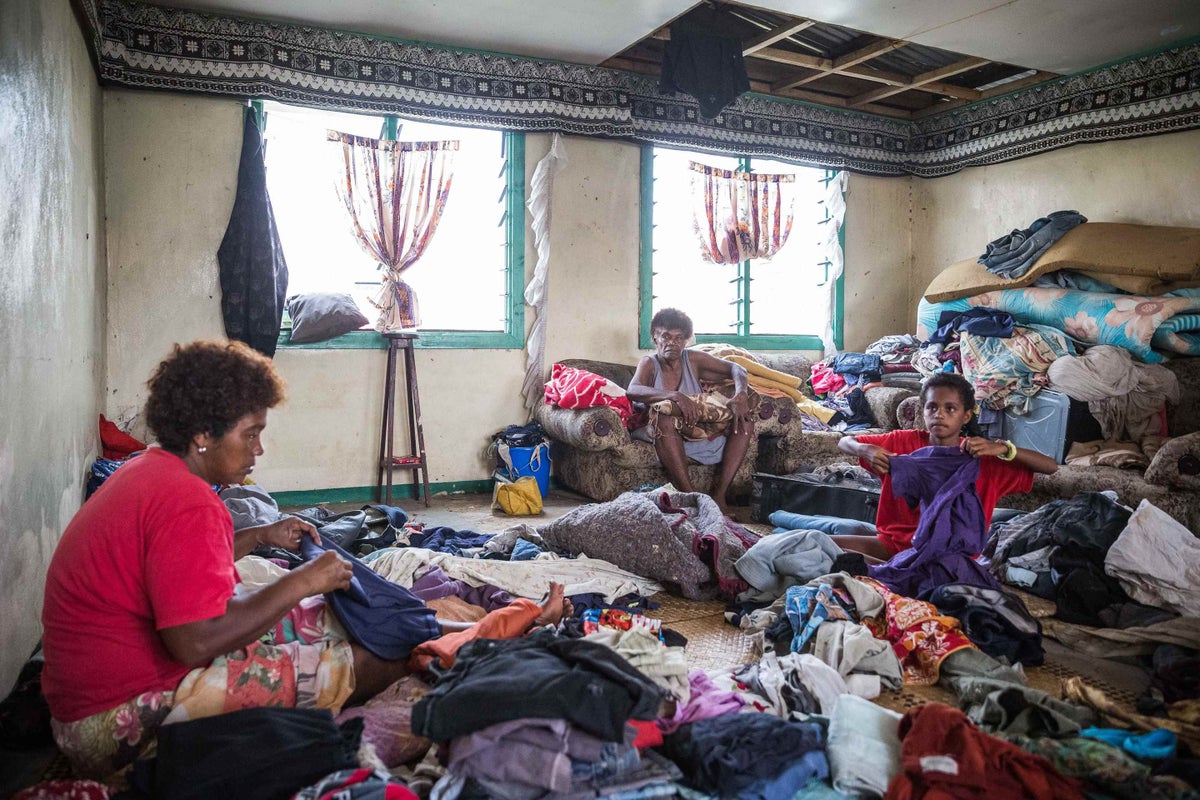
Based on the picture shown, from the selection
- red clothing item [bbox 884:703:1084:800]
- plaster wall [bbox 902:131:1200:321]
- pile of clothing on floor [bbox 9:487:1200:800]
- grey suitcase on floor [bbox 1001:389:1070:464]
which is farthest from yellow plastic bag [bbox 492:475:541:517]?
plaster wall [bbox 902:131:1200:321]

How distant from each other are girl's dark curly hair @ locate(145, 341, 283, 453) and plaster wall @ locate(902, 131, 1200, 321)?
6.05 meters

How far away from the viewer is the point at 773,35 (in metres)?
5.44

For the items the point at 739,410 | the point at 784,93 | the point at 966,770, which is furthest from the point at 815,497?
the point at 784,93

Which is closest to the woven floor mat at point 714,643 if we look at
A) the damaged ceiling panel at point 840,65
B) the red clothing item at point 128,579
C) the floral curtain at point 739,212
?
the red clothing item at point 128,579

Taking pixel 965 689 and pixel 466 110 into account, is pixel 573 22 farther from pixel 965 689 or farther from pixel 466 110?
pixel 965 689

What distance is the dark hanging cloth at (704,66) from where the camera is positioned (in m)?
5.57

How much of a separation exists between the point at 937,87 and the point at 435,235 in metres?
4.21

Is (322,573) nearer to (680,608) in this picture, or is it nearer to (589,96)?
(680,608)

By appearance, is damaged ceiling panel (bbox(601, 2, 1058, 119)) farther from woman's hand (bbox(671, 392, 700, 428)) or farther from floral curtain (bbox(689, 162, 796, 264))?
woman's hand (bbox(671, 392, 700, 428))

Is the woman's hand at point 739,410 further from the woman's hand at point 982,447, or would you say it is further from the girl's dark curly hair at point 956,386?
the woman's hand at point 982,447

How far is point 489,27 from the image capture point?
5.11m

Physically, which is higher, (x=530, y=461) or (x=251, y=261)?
(x=251, y=261)

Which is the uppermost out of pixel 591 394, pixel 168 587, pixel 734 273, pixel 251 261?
pixel 734 273

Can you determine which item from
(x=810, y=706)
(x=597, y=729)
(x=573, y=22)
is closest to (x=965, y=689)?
(x=810, y=706)
